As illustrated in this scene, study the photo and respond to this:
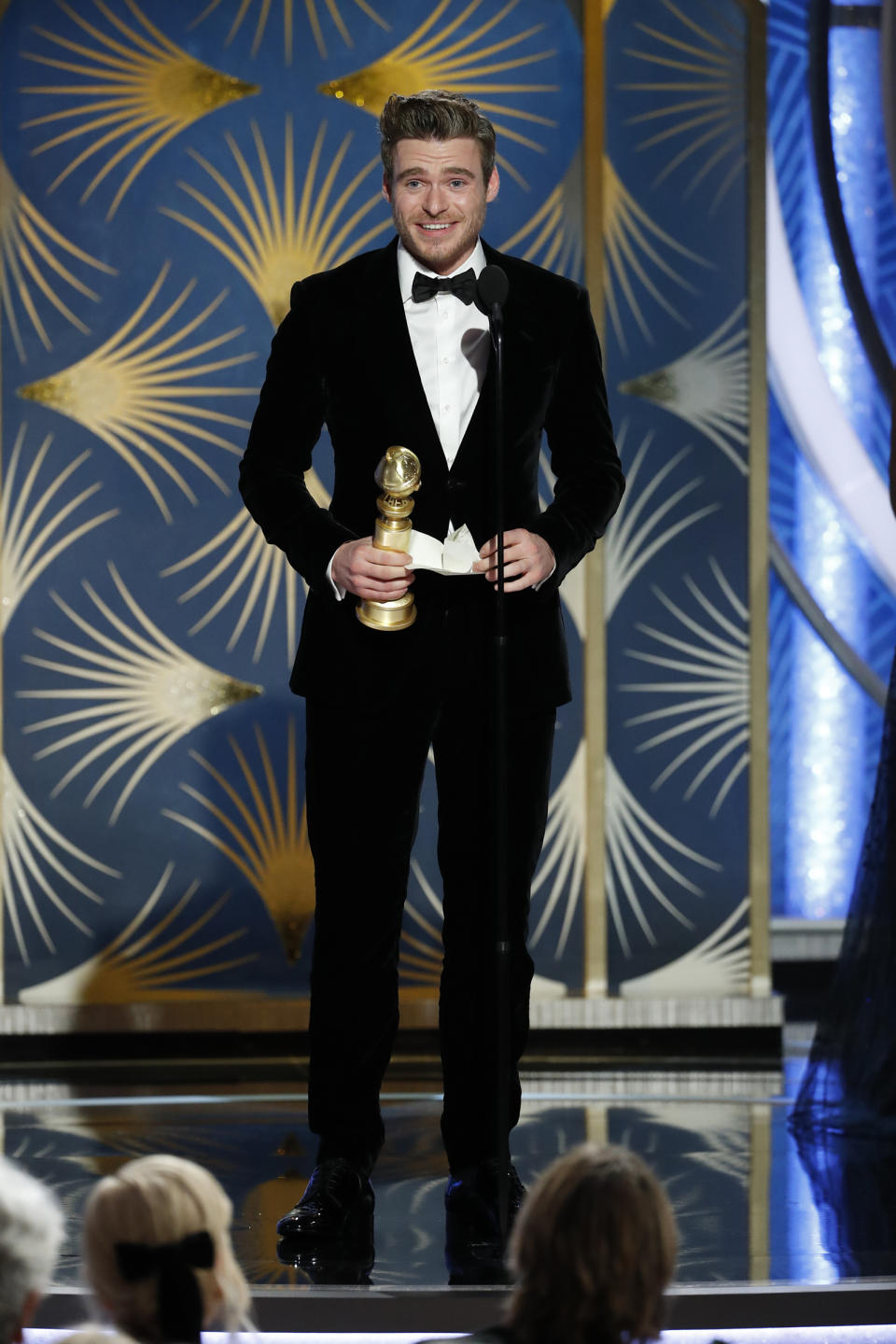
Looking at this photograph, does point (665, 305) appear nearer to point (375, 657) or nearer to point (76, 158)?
point (76, 158)

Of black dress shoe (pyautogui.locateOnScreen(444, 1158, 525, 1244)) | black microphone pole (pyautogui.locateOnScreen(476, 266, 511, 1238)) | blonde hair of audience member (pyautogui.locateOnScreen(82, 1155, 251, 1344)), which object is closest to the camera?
blonde hair of audience member (pyautogui.locateOnScreen(82, 1155, 251, 1344))

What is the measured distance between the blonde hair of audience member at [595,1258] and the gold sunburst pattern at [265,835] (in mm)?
2960

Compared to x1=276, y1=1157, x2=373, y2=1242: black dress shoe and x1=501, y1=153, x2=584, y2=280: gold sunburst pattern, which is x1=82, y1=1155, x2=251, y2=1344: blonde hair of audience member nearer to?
x1=276, y1=1157, x2=373, y2=1242: black dress shoe

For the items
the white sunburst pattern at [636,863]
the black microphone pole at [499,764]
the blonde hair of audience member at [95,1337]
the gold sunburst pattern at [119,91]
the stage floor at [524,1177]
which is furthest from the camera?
the white sunburst pattern at [636,863]

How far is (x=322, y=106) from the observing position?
13.5 feet

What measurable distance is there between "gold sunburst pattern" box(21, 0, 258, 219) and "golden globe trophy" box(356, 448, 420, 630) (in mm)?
2211

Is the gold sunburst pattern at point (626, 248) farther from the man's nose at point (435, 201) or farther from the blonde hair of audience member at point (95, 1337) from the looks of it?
the blonde hair of audience member at point (95, 1337)

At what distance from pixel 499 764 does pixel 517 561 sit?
0.26 meters

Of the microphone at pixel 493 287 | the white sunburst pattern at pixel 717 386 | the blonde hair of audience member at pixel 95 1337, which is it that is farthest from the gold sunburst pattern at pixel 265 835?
the blonde hair of audience member at pixel 95 1337

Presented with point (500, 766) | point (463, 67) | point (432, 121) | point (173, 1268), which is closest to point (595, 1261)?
point (173, 1268)

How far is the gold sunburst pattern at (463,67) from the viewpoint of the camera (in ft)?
13.5

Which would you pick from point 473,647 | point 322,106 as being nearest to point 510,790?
point 473,647

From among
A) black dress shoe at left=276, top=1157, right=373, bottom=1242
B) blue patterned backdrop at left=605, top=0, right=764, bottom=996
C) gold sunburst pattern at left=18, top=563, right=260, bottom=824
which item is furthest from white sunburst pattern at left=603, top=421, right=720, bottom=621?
black dress shoe at left=276, top=1157, right=373, bottom=1242

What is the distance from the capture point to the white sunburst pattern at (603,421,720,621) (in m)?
4.18
